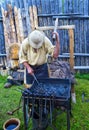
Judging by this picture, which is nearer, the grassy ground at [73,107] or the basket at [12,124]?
the basket at [12,124]

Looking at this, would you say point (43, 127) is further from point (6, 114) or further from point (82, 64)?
point (82, 64)

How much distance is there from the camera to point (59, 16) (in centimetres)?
808

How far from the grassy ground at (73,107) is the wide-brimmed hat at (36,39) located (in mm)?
1964

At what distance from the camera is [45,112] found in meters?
5.09

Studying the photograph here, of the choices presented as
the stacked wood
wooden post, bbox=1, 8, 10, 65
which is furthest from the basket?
the stacked wood

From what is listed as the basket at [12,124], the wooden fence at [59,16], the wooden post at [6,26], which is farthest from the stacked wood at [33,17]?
the basket at [12,124]

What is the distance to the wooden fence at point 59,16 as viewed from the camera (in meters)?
7.99

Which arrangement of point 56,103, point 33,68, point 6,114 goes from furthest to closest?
1. point 6,114
2. point 33,68
3. point 56,103

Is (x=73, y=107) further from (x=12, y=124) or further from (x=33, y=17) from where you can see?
(x=33, y=17)

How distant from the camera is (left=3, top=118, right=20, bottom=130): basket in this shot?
5564 mm

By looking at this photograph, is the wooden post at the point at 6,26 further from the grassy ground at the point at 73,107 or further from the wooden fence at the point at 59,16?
the grassy ground at the point at 73,107

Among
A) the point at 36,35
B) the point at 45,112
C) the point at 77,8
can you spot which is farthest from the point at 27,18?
the point at 45,112

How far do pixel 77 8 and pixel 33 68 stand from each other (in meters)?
3.04

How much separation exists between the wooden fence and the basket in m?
3.34
